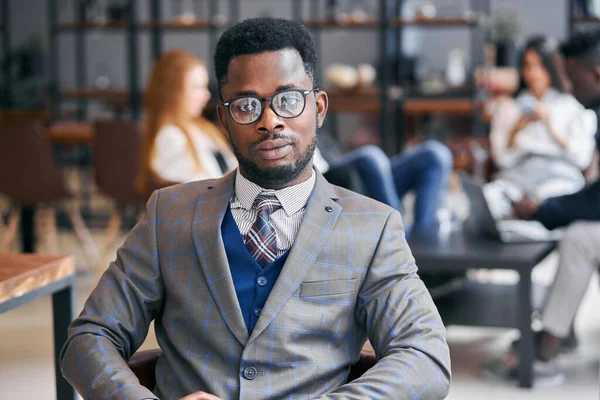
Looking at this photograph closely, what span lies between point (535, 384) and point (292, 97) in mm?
2187

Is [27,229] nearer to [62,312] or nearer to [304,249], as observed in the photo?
[62,312]

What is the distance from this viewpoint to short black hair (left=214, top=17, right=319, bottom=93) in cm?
150

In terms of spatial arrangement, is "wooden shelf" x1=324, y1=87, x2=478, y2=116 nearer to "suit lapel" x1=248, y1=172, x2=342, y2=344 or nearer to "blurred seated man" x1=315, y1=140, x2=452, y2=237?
"blurred seated man" x1=315, y1=140, x2=452, y2=237

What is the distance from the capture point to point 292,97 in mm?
1512

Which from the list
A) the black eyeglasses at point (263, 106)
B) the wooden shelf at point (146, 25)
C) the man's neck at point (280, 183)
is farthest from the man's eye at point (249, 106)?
the wooden shelf at point (146, 25)

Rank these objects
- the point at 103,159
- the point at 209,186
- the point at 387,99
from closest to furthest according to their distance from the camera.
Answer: the point at 209,186 → the point at 103,159 → the point at 387,99

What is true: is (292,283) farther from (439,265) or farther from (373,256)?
(439,265)

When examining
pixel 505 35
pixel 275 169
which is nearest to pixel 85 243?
pixel 275 169

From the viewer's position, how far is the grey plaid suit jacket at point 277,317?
1480 mm

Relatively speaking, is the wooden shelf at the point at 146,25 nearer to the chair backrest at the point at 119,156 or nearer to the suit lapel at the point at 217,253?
the chair backrest at the point at 119,156

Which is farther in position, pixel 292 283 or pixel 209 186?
pixel 209 186

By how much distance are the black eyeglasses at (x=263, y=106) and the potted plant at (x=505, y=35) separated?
7632 mm

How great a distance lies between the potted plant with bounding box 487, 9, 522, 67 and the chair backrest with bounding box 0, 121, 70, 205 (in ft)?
16.6

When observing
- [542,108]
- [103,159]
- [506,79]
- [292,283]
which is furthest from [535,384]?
[506,79]
